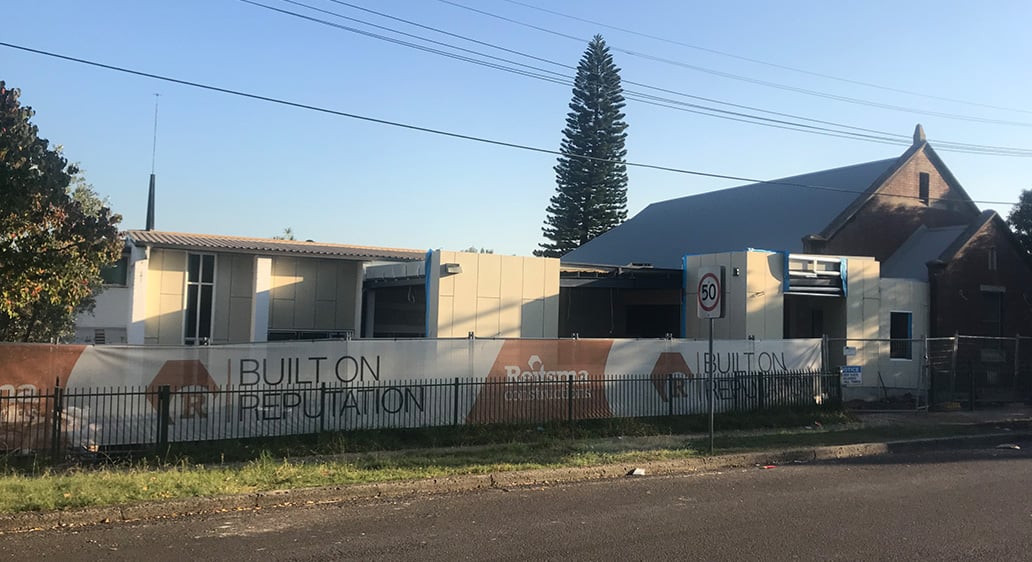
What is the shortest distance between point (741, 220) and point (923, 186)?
6.96 m

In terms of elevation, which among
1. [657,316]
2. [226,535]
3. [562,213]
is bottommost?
[226,535]

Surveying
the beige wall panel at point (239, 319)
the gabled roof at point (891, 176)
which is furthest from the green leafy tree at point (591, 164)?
the beige wall panel at point (239, 319)

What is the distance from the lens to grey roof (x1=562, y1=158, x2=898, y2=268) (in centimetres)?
3017

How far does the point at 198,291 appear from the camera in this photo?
25.6 m

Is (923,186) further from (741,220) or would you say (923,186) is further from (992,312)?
(741,220)

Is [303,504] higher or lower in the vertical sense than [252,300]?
lower

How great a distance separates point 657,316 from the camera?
27.3 metres

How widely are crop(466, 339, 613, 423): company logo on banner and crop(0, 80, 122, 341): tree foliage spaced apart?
7061 mm

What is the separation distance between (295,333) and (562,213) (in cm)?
2717

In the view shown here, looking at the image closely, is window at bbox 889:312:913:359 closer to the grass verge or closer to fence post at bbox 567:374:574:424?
the grass verge

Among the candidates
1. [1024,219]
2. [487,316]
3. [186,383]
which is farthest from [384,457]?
[1024,219]

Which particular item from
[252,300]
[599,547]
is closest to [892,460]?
[599,547]

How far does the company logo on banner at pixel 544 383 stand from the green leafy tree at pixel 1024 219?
22.3 meters

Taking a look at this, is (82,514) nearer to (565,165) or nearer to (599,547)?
(599,547)
